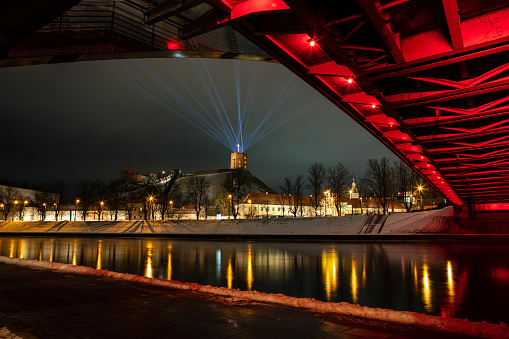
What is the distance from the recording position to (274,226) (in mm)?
63250

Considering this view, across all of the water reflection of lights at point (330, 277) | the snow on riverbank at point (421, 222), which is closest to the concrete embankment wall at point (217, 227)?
the snow on riverbank at point (421, 222)

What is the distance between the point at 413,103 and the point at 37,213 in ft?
438

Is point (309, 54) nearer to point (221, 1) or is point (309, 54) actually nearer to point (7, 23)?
point (221, 1)

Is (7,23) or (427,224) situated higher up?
(7,23)

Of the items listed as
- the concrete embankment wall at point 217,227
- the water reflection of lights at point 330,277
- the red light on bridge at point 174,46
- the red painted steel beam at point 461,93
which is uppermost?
the red light on bridge at point 174,46

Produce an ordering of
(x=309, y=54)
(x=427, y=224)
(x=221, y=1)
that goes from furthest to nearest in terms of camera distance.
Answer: (x=427, y=224) → (x=309, y=54) → (x=221, y=1)

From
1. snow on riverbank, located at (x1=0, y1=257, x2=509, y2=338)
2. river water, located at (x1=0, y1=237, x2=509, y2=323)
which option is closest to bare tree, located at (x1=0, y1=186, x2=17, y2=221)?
river water, located at (x1=0, y1=237, x2=509, y2=323)

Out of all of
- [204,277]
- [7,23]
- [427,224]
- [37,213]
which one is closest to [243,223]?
[427,224]

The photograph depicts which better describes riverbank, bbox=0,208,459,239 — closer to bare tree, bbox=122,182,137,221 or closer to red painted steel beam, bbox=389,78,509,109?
bare tree, bbox=122,182,137,221

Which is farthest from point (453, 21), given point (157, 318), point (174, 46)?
point (157, 318)

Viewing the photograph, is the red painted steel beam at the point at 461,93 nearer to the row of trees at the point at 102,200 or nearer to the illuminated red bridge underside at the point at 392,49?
the illuminated red bridge underside at the point at 392,49

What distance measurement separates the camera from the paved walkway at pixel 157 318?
6164 millimetres

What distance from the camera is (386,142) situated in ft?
53.3

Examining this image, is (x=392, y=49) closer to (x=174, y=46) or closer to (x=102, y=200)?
(x=174, y=46)
